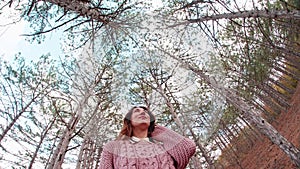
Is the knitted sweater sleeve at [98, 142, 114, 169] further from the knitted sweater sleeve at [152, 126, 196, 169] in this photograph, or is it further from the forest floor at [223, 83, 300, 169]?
the forest floor at [223, 83, 300, 169]

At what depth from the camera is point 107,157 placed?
5.31 ft

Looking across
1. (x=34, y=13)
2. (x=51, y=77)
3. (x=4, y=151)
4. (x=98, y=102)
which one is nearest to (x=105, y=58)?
(x=98, y=102)

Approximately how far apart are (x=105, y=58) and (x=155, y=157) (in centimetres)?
90

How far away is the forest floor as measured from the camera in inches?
258

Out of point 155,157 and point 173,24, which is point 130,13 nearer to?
point 173,24

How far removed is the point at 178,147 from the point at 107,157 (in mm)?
365

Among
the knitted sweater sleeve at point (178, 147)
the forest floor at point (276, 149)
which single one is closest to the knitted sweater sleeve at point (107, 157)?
the knitted sweater sleeve at point (178, 147)

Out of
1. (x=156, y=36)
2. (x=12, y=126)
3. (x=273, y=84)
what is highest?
(x=273, y=84)

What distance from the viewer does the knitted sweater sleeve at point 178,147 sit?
1637 millimetres

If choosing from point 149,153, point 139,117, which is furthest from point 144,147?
point 139,117

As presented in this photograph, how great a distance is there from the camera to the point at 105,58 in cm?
221

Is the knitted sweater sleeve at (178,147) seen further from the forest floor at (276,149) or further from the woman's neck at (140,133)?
the forest floor at (276,149)

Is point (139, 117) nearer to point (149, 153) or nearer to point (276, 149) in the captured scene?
point (149, 153)

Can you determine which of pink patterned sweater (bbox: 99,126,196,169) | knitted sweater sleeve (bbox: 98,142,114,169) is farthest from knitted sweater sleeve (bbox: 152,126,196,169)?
knitted sweater sleeve (bbox: 98,142,114,169)
